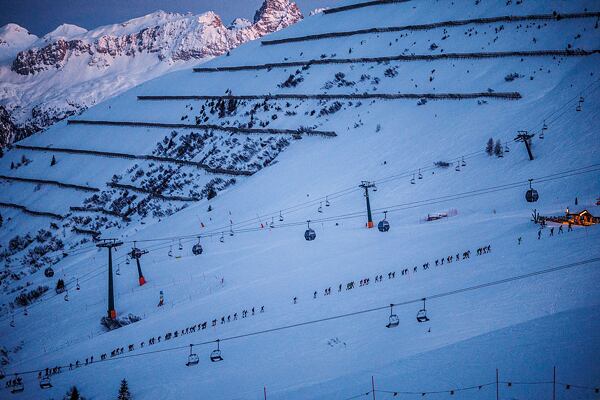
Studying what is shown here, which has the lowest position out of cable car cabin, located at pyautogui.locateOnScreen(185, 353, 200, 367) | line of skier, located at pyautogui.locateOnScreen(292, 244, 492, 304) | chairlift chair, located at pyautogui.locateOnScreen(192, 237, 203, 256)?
cable car cabin, located at pyautogui.locateOnScreen(185, 353, 200, 367)

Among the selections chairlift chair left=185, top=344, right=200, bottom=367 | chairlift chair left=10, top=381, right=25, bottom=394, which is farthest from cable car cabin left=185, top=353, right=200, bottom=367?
chairlift chair left=10, top=381, right=25, bottom=394

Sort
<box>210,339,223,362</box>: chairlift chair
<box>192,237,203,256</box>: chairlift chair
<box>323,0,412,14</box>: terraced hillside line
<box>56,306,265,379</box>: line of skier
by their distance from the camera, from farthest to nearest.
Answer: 1. <box>323,0,412,14</box>: terraced hillside line
2. <box>192,237,203,256</box>: chairlift chair
3. <box>56,306,265,379</box>: line of skier
4. <box>210,339,223,362</box>: chairlift chair

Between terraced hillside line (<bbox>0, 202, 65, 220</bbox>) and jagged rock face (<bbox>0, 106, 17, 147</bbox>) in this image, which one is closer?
terraced hillside line (<bbox>0, 202, 65, 220</bbox>)

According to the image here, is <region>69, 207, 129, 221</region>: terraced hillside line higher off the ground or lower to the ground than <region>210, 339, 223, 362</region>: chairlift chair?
higher

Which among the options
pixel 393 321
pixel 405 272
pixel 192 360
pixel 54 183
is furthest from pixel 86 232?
pixel 393 321

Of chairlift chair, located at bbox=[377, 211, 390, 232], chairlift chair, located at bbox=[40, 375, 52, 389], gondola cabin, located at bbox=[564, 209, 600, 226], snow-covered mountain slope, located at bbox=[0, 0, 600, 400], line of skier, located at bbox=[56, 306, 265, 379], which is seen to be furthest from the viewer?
chairlift chair, located at bbox=[377, 211, 390, 232]

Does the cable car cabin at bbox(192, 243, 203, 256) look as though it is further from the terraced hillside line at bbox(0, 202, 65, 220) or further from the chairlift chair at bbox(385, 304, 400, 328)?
the terraced hillside line at bbox(0, 202, 65, 220)

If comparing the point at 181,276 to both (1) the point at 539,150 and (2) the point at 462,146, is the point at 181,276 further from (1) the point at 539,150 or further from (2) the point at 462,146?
(1) the point at 539,150

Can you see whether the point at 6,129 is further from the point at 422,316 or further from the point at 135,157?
the point at 422,316

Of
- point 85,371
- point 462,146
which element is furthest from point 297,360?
point 462,146

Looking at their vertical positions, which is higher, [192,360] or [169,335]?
[169,335]
